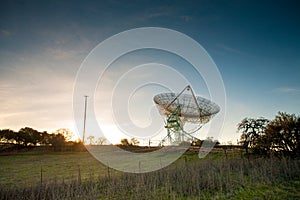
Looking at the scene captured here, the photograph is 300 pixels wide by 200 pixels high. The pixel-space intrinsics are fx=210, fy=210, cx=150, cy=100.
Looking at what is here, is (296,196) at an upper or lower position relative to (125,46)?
lower

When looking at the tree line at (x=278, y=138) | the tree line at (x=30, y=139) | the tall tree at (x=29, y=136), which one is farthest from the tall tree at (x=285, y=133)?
the tall tree at (x=29, y=136)

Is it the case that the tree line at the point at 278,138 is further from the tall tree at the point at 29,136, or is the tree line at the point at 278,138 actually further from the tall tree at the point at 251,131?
the tall tree at the point at 29,136

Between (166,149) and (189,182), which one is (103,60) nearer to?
(189,182)

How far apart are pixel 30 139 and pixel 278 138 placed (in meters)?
48.0

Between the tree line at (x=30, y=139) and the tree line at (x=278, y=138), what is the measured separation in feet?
114

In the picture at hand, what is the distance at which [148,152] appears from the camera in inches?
1401

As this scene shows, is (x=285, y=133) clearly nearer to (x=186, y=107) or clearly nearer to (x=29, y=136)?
(x=186, y=107)

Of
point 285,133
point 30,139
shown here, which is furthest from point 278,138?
point 30,139

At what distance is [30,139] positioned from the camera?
155 ft

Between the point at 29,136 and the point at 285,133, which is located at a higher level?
the point at 285,133


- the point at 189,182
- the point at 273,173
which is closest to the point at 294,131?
the point at 273,173

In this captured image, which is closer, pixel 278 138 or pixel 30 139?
pixel 278 138

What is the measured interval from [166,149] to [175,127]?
6.02 m

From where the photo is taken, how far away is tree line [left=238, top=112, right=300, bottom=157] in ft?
59.7
